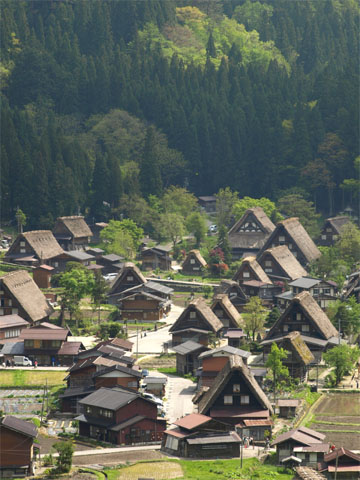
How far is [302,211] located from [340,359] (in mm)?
41700

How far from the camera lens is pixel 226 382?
57281mm

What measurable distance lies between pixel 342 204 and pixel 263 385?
51.4m

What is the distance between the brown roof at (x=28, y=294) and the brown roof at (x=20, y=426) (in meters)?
23.9

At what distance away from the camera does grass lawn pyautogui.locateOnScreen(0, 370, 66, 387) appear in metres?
64.2

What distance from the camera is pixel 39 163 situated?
104 meters

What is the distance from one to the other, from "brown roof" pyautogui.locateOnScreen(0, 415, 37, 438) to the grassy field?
12.5 feet

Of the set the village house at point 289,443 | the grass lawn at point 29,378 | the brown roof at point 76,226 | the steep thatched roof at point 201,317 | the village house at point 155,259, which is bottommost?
the village house at point 155,259

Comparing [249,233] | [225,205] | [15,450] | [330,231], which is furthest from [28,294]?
[225,205]

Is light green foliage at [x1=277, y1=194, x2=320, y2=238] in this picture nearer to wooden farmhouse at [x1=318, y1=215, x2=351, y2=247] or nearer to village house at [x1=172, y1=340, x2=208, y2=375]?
wooden farmhouse at [x1=318, y1=215, x2=351, y2=247]

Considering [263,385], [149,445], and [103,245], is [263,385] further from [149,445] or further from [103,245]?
[103,245]

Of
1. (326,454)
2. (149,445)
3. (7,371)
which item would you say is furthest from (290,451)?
(7,371)

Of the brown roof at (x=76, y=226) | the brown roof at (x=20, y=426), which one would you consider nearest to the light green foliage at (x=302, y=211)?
the brown roof at (x=76, y=226)

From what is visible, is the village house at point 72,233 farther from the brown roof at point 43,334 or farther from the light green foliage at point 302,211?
the brown roof at point 43,334

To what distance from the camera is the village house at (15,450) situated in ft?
162
